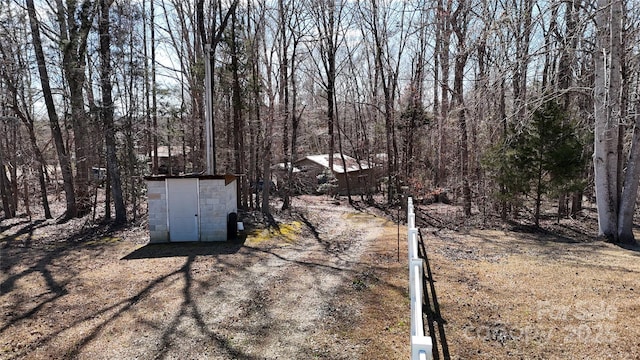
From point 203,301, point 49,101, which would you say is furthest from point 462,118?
point 49,101

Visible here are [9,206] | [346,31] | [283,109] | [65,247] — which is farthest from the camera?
[346,31]

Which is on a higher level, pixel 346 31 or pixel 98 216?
pixel 346 31

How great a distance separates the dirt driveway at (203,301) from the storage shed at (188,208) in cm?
59

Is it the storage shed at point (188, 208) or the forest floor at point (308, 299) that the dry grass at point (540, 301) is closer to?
the forest floor at point (308, 299)

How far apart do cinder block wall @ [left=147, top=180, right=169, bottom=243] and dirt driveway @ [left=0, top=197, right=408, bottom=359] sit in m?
0.46

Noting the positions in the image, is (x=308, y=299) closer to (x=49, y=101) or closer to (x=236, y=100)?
(x=236, y=100)

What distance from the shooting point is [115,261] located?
819cm

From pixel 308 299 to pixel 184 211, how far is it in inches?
223

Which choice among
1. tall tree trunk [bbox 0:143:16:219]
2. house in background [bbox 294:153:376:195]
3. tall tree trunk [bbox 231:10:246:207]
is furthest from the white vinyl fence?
house in background [bbox 294:153:376:195]

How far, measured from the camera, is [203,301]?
5629 mm

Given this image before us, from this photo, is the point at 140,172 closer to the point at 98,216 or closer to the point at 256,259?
the point at 98,216

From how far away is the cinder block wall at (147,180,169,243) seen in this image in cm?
977

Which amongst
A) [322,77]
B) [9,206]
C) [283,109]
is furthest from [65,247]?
[322,77]

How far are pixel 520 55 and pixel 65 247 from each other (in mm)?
12008
